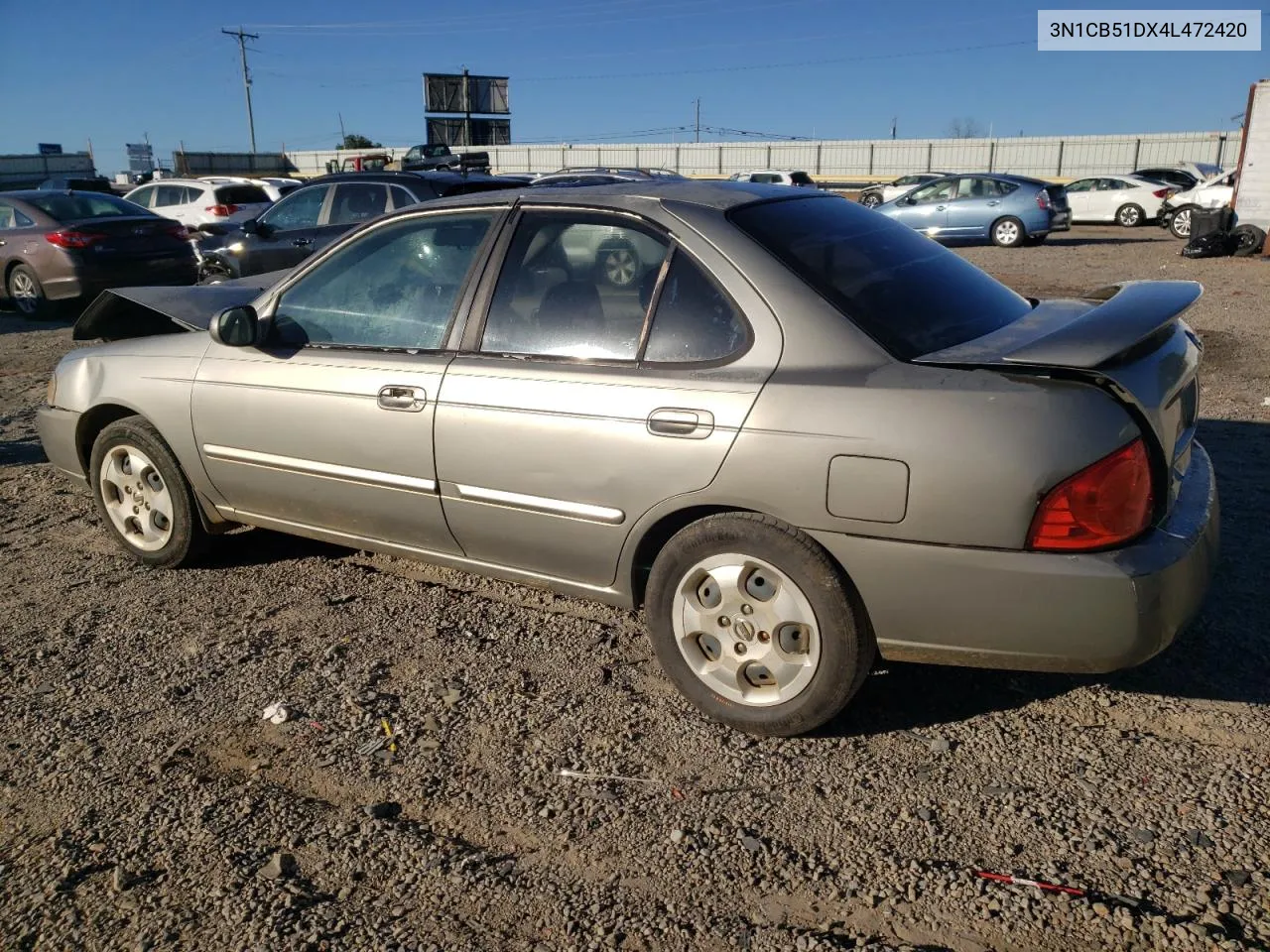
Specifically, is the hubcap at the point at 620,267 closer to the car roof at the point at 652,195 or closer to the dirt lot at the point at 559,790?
the car roof at the point at 652,195

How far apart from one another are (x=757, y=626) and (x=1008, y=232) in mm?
20547

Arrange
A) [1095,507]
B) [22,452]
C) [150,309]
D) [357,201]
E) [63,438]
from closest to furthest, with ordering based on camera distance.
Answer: [1095,507]
[63,438]
[150,309]
[22,452]
[357,201]

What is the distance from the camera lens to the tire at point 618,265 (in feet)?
10.9

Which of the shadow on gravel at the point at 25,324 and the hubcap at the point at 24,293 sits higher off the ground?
the hubcap at the point at 24,293

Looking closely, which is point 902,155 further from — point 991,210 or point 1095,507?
point 1095,507

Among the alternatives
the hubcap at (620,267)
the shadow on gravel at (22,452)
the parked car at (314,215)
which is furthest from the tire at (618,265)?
the parked car at (314,215)

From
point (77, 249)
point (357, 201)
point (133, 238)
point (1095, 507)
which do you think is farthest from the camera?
point (133, 238)

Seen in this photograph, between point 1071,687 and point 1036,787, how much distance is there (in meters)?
0.65

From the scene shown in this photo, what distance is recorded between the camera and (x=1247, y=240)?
54.3ft

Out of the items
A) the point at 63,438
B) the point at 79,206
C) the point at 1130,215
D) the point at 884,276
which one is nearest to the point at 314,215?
the point at 79,206

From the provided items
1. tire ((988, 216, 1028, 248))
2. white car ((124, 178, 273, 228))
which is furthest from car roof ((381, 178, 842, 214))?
tire ((988, 216, 1028, 248))

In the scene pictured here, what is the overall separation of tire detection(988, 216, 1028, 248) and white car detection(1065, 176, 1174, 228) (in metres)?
6.56

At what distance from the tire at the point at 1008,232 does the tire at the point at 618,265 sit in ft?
65.2

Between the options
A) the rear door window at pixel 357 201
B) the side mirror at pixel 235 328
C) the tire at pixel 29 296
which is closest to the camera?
the side mirror at pixel 235 328
